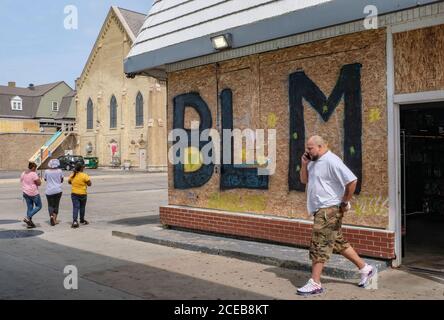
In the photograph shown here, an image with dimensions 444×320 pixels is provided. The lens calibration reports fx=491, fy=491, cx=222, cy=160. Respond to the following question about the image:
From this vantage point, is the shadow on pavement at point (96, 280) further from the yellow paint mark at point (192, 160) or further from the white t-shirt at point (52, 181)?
the white t-shirt at point (52, 181)

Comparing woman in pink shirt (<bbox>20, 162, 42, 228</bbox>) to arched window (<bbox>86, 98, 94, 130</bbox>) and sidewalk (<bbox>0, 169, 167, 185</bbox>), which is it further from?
arched window (<bbox>86, 98, 94, 130</bbox>)

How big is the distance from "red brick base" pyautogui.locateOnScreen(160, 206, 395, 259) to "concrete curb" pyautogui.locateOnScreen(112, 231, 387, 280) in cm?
29

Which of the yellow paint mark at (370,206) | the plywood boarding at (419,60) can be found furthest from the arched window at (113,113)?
the plywood boarding at (419,60)

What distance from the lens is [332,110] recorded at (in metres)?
7.55

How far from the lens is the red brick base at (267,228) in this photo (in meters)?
6.87

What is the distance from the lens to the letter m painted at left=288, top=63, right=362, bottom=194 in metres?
7.21

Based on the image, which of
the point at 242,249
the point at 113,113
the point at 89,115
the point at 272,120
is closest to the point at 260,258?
the point at 242,249

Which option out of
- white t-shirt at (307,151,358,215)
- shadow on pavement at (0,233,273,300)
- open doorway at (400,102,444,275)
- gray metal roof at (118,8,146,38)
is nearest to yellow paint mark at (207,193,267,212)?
shadow on pavement at (0,233,273,300)

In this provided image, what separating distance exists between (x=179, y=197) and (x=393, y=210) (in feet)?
15.9
